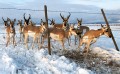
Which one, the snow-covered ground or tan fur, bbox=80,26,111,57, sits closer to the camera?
the snow-covered ground

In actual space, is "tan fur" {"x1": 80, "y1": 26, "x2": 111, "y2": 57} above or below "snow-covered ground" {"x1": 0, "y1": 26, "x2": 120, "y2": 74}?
above

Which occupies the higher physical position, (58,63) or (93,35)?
(93,35)

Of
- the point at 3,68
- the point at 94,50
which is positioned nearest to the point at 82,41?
the point at 94,50

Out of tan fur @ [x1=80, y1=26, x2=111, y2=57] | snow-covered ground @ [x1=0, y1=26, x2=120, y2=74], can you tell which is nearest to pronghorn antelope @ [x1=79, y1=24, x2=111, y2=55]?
tan fur @ [x1=80, y1=26, x2=111, y2=57]

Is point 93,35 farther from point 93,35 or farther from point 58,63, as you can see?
point 58,63

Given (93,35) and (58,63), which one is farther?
(93,35)

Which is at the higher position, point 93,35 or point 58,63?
point 93,35

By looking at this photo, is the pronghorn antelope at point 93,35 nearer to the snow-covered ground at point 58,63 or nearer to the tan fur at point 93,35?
the tan fur at point 93,35

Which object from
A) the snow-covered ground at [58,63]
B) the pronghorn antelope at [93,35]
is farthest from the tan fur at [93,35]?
the snow-covered ground at [58,63]

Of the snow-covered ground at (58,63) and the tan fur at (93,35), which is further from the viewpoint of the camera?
the tan fur at (93,35)

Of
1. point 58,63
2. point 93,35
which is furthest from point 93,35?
point 58,63

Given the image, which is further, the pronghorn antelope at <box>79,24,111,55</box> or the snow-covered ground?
the pronghorn antelope at <box>79,24,111,55</box>

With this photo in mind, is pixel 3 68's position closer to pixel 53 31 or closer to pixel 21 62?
pixel 21 62

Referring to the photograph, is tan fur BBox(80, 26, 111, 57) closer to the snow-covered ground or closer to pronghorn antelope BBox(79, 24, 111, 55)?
pronghorn antelope BBox(79, 24, 111, 55)
